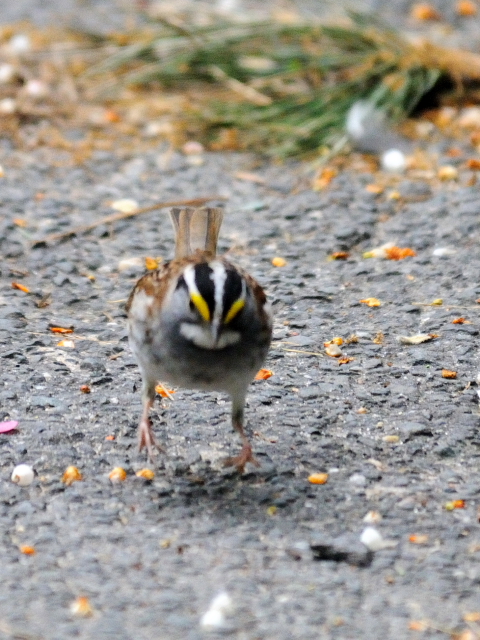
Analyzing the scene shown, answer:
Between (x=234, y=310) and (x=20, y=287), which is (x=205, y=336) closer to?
(x=234, y=310)

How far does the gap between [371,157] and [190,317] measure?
399 centimetres

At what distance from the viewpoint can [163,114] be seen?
8039 mm

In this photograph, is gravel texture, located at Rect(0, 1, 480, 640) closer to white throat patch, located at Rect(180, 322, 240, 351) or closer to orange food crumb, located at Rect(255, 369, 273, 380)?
orange food crumb, located at Rect(255, 369, 273, 380)

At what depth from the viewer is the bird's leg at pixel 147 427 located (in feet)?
14.1

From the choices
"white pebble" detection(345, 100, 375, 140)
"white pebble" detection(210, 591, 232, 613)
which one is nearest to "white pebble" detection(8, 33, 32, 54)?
"white pebble" detection(345, 100, 375, 140)

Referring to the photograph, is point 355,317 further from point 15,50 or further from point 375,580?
point 15,50

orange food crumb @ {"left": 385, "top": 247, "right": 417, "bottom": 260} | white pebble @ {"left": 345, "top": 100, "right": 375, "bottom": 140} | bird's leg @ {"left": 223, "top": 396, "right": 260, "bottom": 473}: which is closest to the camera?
bird's leg @ {"left": 223, "top": 396, "right": 260, "bottom": 473}

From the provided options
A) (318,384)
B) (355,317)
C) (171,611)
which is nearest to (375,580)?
(171,611)

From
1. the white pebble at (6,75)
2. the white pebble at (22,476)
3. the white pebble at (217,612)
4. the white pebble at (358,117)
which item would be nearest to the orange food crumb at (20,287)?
the white pebble at (22,476)

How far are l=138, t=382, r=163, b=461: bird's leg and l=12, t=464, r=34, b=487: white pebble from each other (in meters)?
0.45

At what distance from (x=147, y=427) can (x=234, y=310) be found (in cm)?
89

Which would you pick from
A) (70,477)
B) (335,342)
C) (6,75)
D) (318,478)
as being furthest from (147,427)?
(6,75)

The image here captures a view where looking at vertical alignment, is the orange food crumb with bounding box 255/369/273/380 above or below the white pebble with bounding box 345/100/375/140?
below

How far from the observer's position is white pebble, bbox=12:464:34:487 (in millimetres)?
4117
